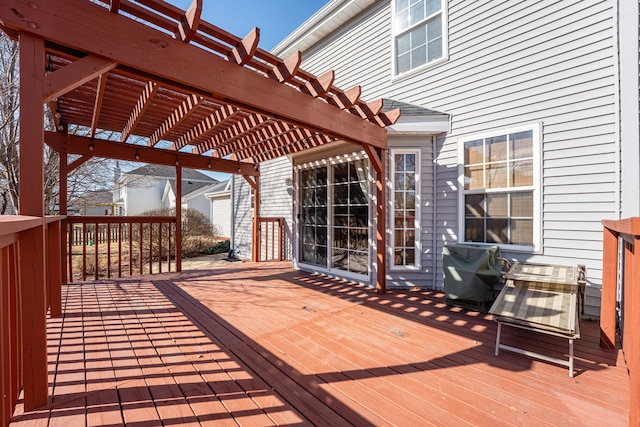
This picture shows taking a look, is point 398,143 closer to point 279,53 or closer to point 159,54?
point 159,54

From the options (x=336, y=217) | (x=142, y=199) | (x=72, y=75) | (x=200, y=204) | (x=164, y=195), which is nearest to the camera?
(x=72, y=75)

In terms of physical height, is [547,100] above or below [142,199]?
above

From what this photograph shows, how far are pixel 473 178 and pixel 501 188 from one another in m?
0.40

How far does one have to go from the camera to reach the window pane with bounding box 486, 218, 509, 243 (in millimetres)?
3936

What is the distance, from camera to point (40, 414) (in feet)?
5.66

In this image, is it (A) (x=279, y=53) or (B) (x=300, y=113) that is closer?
(B) (x=300, y=113)

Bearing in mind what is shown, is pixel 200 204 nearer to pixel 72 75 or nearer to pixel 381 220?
pixel 381 220

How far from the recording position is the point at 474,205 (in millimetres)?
4215

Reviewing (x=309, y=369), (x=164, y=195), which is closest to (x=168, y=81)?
(x=309, y=369)

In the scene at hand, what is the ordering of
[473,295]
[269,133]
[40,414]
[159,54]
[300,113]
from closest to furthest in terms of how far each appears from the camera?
1. [40,414]
2. [159,54]
3. [300,113]
4. [473,295]
5. [269,133]

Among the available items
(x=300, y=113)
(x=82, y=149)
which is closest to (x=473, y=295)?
(x=300, y=113)

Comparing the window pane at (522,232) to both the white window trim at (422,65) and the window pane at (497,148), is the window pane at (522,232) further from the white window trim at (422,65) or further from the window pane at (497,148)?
the white window trim at (422,65)

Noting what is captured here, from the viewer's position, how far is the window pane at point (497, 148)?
394 cm

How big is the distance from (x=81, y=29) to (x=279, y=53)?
248 inches
